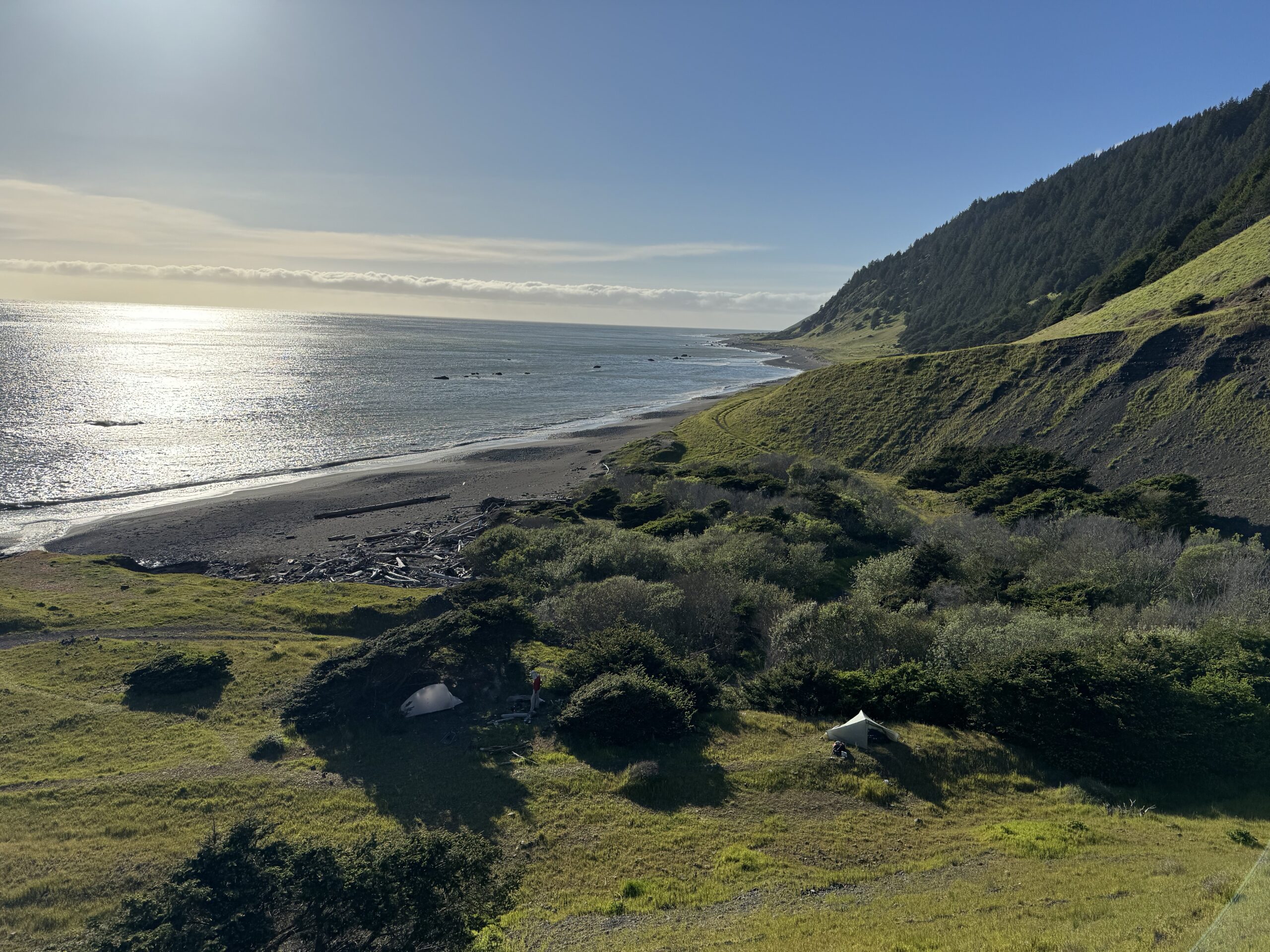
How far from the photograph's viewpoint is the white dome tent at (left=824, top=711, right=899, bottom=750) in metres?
18.8

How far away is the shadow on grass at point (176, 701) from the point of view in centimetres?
2300

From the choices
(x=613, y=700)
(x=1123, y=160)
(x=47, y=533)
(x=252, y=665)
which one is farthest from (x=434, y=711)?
(x=1123, y=160)

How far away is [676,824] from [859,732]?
240 inches

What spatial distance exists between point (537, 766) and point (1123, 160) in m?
209

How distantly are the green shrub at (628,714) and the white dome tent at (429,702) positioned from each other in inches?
164

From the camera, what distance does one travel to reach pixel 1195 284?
6291 cm

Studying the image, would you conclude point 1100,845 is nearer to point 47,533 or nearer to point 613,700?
point 613,700

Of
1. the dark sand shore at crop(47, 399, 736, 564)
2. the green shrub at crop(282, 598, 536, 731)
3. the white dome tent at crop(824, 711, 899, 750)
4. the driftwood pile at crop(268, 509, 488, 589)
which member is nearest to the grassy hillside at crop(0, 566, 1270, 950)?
the white dome tent at crop(824, 711, 899, 750)

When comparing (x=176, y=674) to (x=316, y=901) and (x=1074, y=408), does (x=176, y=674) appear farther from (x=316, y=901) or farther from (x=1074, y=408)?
(x=1074, y=408)

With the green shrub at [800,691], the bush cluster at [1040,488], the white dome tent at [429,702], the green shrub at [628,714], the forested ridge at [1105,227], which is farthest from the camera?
the forested ridge at [1105,227]

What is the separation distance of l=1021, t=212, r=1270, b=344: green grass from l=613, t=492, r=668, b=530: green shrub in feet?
148

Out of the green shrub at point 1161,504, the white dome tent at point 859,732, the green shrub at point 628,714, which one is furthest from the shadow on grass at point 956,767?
the green shrub at point 1161,504

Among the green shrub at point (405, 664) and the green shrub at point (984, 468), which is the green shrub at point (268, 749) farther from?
the green shrub at point (984, 468)

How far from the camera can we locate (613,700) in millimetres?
20391
